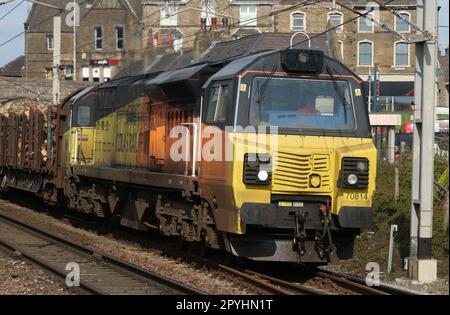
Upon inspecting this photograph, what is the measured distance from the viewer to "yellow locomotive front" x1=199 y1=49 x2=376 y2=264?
35.9ft

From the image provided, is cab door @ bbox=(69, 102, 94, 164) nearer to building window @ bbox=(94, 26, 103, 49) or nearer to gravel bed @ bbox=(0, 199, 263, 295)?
gravel bed @ bbox=(0, 199, 263, 295)

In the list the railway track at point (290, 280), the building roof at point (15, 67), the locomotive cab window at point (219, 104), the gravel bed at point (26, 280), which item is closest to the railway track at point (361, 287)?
the railway track at point (290, 280)

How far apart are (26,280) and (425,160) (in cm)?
656

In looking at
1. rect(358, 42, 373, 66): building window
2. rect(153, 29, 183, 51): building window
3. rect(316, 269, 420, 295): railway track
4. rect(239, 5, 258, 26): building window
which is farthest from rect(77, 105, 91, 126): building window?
rect(358, 42, 373, 66): building window

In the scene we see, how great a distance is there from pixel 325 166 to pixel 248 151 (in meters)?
1.21

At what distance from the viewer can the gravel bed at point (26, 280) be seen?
10.8m

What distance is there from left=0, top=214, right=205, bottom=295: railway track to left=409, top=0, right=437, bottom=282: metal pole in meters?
3.95

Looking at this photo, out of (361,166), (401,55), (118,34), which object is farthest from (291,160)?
(118,34)

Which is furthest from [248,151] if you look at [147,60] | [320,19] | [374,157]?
[320,19]

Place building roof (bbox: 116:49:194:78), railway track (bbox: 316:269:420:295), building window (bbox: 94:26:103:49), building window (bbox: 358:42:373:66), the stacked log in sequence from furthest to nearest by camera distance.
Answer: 1. building window (bbox: 94:26:103:49)
2. building window (bbox: 358:42:373:66)
3. the stacked log
4. building roof (bbox: 116:49:194:78)
5. railway track (bbox: 316:269:420:295)

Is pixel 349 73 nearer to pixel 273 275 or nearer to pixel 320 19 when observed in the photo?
pixel 273 275

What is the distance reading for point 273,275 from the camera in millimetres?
12430

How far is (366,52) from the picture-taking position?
64.6 m

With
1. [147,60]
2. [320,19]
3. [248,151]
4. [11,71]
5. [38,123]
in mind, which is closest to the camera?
[248,151]
